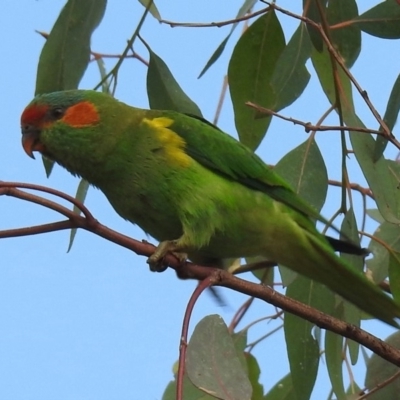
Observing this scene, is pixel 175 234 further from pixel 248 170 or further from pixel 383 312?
pixel 383 312

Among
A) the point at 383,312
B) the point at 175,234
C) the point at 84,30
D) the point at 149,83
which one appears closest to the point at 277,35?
the point at 149,83

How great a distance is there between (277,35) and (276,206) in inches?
17.2

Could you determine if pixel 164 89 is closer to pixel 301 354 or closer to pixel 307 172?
pixel 307 172

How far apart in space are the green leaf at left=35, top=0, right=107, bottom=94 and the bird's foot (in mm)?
487

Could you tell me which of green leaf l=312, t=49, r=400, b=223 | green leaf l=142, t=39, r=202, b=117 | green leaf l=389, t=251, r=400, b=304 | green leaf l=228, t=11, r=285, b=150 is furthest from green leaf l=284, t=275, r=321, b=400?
green leaf l=142, t=39, r=202, b=117

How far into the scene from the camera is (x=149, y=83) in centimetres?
194

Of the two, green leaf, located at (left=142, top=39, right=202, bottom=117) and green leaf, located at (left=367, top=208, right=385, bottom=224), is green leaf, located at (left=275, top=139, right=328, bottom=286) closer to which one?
green leaf, located at (left=142, top=39, right=202, bottom=117)

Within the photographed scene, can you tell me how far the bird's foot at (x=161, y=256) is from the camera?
1.44m

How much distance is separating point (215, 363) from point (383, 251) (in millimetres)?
884

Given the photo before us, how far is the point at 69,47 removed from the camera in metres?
1.78

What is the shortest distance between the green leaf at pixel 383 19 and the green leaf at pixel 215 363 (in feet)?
2.69

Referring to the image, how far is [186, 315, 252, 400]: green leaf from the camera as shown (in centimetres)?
113

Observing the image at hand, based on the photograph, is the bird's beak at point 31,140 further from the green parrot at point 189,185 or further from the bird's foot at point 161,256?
the bird's foot at point 161,256

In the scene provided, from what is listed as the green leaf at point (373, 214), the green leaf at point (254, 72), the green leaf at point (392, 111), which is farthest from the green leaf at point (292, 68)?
the green leaf at point (373, 214)
